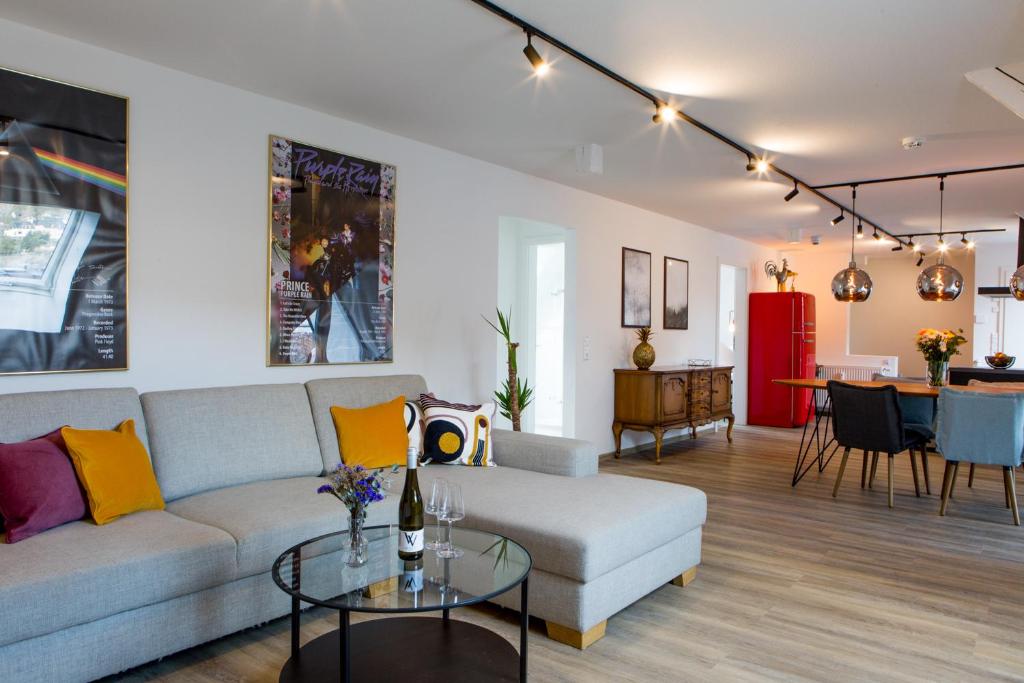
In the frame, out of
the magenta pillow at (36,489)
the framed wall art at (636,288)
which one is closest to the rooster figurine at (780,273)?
the framed wall art at (636,288)

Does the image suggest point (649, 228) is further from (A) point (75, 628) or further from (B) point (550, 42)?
(A) point (75, 628)

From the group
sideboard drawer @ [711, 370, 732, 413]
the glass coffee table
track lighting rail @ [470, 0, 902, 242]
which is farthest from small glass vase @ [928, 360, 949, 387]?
the glass coffee table

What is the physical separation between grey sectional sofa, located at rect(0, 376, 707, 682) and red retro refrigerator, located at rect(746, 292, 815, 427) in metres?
6.03

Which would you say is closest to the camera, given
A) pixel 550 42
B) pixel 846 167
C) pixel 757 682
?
pixel 757 682

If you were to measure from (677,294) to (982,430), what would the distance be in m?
3.48

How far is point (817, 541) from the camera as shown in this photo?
3.93 meters

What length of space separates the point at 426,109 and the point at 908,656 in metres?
3.44

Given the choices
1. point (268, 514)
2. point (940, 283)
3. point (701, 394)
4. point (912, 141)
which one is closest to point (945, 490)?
point (940, 283)

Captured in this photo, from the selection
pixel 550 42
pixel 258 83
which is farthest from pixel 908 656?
pixel 258 83

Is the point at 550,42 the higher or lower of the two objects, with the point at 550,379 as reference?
higher

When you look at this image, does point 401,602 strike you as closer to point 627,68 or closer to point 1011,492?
point 627,68

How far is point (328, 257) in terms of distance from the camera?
12.9 feet

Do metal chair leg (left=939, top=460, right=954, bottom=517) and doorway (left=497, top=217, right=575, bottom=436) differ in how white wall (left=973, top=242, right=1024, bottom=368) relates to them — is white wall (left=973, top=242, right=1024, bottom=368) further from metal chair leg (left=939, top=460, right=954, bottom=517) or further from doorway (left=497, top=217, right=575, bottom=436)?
doorway (left=497, top=217, right=575, bottom=436)

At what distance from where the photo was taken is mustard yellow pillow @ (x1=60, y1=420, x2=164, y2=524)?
248cm
